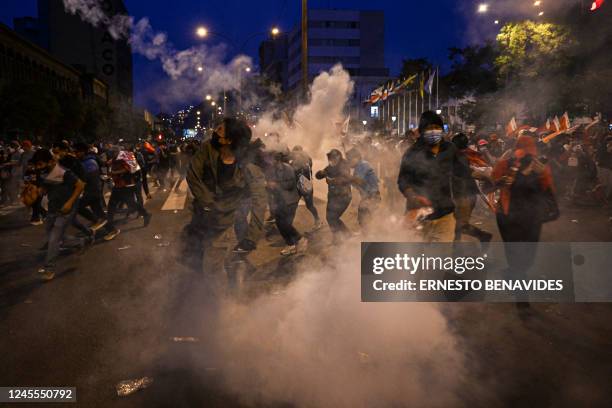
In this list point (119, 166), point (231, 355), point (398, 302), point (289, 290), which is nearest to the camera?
point (231, 355)

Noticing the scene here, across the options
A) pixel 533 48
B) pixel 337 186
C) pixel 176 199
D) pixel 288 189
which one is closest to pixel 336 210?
pixel 337 186

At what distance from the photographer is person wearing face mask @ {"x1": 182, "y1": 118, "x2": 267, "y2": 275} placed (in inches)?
178

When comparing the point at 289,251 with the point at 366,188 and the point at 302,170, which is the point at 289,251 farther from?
the point at 302,170

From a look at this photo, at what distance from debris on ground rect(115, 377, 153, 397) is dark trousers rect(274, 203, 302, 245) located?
3.47 metres

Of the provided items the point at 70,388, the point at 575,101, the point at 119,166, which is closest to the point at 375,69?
the point at 575,101

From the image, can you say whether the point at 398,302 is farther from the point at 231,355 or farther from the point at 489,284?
the point at 231,355

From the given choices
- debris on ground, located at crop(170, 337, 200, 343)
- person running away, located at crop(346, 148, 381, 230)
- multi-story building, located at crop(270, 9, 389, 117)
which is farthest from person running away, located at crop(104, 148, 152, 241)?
multi-story building, located at crop(270, 9, 389, 117)

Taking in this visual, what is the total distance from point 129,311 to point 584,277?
4503mm

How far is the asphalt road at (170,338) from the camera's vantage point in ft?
10.00

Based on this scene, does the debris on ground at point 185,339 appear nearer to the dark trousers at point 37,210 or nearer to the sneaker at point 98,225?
the sneaker at point 98,225

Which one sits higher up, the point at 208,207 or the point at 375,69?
the point at 375,69

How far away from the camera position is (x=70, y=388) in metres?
3.14

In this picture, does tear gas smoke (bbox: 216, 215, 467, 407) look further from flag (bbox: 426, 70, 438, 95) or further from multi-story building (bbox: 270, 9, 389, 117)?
multi-story building (bbox: 270, 9, 389, 117)

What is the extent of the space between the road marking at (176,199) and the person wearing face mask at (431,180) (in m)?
7.63
